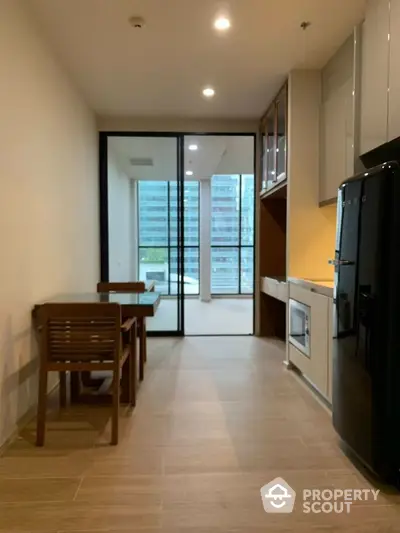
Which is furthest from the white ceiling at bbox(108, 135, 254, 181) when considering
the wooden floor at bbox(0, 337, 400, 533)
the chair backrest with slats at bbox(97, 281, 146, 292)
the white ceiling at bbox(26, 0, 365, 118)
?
the wooden floor at bbox(0, 337, 400, 533)

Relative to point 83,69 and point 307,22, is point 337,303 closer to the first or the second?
point 307,22

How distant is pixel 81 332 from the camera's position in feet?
8.58

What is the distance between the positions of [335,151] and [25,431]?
3266mm

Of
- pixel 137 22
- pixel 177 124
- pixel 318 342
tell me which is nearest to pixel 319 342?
pixel 318 342

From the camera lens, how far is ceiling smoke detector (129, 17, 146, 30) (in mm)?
3109

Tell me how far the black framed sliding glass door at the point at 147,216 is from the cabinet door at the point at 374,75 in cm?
270

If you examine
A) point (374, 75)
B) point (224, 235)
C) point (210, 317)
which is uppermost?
point (374, 75)

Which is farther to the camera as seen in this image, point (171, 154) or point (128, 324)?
point (171, 154)

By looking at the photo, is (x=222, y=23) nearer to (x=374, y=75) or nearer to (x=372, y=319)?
(x=374, y=75)

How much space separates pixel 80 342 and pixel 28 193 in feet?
3.64

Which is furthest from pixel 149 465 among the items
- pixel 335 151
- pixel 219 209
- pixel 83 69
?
pixel 219 209

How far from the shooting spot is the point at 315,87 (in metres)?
4.07

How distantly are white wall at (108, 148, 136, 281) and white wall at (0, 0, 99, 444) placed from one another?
195 centimetres

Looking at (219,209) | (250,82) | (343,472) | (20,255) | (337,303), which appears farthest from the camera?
(219,209)
